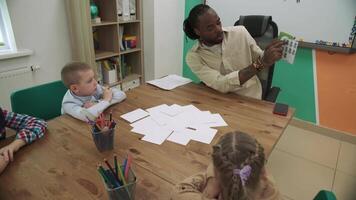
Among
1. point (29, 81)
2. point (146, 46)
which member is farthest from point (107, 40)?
point (29, 81)

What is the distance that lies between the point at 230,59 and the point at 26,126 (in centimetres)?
128

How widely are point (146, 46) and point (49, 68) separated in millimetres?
1110

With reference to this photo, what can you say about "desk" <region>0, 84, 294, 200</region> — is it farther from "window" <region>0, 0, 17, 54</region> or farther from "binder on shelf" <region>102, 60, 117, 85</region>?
"binder on shelf" <region>102, 60, 117, 85</region>

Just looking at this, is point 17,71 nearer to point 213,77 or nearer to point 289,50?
point 213,77

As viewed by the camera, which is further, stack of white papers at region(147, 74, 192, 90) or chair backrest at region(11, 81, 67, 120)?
stack of white papers at region(147, 74, 192, 90)

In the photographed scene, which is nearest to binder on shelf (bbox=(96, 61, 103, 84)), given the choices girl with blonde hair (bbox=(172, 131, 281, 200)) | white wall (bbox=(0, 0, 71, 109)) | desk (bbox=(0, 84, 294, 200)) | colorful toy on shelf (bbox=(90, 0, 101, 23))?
white wall (bbox=(0, 0, 71, 109))

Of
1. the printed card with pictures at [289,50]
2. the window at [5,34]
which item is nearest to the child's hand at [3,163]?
the printed card with pictures at [289,50]

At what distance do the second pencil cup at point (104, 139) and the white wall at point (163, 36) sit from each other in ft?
6.96

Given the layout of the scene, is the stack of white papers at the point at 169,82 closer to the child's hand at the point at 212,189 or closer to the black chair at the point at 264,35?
the black chair at the point at 264,35

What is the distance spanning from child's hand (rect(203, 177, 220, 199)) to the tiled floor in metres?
1.33

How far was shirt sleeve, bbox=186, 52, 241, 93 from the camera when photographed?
5.22ft

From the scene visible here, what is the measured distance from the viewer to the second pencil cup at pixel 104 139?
3.26 feet

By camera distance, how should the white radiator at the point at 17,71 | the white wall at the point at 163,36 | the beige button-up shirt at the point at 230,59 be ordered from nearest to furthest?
the beige button-up shirt at the point at 230,59
the white radiator at the point at 17,71
the white wall at the point at 163,36

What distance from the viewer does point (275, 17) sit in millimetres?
2516
